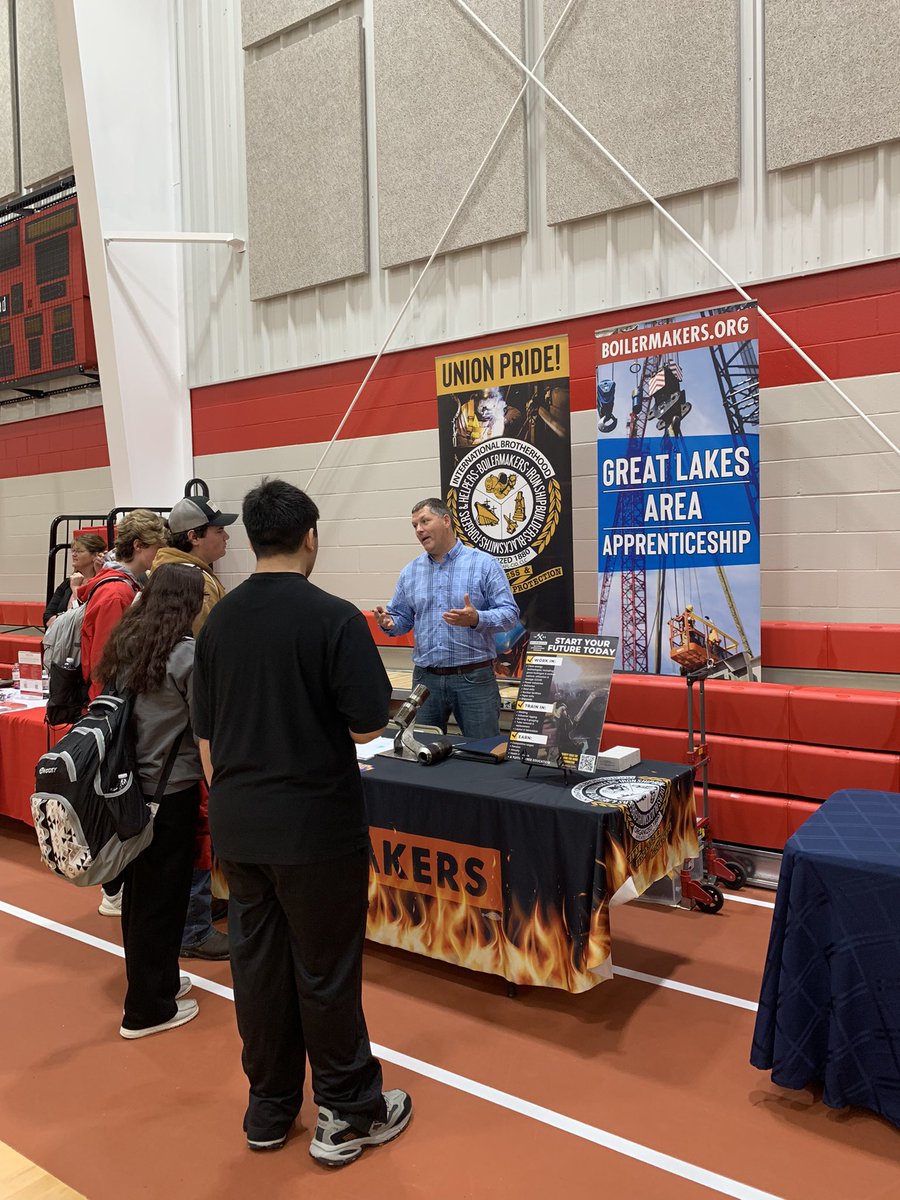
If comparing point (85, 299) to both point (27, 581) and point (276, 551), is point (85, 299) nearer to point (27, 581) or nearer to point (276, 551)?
point (27, 581)

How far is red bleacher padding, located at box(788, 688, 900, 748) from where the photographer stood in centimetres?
356

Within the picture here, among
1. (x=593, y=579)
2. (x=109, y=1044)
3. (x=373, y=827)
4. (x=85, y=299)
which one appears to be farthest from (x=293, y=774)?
(x=85, y=299)

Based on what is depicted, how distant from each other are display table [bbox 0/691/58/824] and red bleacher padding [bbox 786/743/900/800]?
315 cm

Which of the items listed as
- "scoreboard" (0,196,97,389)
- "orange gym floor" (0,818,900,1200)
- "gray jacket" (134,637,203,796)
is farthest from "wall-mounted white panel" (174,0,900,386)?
"gray jacket" (134,637,203,796)

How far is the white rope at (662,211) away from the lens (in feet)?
13.3

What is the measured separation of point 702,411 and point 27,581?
251 inches

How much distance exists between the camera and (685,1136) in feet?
6.89

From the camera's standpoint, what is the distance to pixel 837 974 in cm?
206

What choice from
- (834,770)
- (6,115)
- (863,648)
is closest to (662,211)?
(863,648)

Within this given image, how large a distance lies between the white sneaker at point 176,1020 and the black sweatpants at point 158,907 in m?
0.01

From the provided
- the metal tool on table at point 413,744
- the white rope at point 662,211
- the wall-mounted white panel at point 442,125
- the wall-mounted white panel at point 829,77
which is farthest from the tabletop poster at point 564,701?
the wall-mounted white panel at point 442,125

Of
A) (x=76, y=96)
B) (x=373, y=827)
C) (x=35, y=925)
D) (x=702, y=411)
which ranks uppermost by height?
(x=76, y=96)

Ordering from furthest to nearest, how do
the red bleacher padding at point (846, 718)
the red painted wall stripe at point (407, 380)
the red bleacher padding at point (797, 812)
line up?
the red painted wall stripe at point (407, 380) → the red bleacher padding at point (797, 812) → the red bleacher padding at point (846, 718)

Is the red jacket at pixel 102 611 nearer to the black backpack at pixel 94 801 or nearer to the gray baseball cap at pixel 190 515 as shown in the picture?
the gray baseball cap at pixel 190 515
